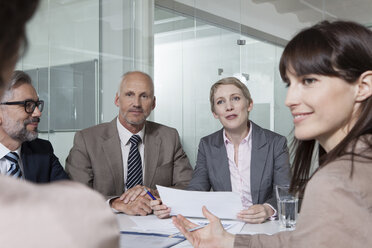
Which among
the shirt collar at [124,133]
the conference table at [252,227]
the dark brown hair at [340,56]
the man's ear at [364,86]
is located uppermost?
the dark brown hair at [340,56]

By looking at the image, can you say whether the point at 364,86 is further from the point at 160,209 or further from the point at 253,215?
the point at 160,209

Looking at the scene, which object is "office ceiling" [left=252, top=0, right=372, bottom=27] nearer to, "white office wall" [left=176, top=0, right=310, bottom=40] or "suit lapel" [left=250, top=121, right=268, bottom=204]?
"white office wall" [left=176, top=0, right=310, bottom=40]

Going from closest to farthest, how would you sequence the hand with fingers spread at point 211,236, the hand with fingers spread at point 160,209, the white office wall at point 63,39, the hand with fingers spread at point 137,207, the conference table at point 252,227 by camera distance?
the hand with fingers spread at point 211,236 → the conference table at point 252,227 → the hand with fingers spread at point 160,209 → the hand with fingers spread at point 137,207 → the white office wall at point 63,39

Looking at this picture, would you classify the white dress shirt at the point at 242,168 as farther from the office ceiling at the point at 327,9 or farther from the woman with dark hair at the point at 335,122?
the office ceiling at the point at 327,9

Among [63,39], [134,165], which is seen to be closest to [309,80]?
[134,165]

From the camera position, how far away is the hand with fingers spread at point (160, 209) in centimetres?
211

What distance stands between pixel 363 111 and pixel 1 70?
3.28 ft

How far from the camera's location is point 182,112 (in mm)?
4770

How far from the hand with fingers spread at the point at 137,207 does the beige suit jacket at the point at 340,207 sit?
139 centimetres

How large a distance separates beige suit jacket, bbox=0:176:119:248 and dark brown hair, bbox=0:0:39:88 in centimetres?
12

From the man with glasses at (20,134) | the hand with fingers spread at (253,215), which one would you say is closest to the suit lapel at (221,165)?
the hand with fingers spread at (253,215)

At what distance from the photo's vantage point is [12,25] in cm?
39

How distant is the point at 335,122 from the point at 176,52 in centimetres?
371

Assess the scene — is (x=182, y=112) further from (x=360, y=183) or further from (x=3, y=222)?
(x=3, y=222)
